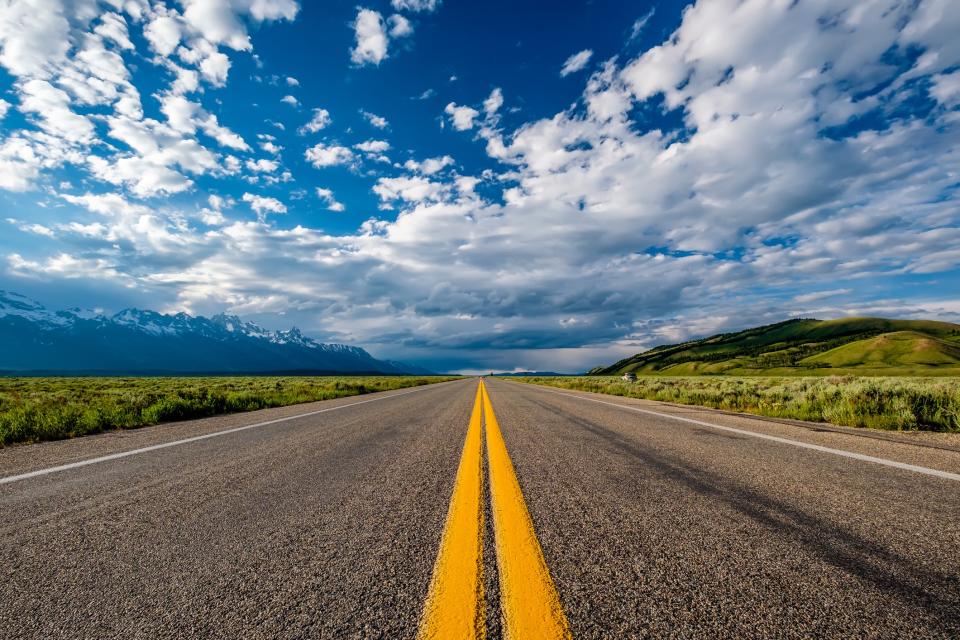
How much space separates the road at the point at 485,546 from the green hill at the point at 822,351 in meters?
78.6

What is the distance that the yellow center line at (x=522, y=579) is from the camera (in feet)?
4.41

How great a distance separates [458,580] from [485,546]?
369mm

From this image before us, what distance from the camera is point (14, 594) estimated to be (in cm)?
Answer: 169

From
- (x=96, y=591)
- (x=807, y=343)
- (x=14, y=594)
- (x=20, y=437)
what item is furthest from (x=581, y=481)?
(x=807, y=343)

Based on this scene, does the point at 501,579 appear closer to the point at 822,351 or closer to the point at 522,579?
the point at 522,579

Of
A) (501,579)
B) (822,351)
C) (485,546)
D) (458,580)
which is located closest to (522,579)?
(501,579)

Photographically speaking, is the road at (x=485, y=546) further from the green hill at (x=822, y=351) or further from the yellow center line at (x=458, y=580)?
the green hill at (x=822, y=351)

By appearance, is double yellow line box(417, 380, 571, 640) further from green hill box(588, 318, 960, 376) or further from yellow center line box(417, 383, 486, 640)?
green hill box(588, 318, 960, 376)

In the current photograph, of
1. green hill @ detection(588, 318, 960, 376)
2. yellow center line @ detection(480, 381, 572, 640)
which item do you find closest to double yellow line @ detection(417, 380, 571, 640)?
yellow center line @ detection(480, 381, 572, 640)

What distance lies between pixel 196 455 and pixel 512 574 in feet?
14.6

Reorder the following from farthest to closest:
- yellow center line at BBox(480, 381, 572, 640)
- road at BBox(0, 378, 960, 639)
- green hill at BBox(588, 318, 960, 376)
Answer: green hill at BBox(588, 318, 960, 376), road at BBox(0, 378, 960, 639), yellow center line at BBox(480, 381, 572, 640)

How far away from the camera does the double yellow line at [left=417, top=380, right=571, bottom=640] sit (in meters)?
1.34

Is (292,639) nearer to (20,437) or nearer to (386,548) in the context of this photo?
(386,548)

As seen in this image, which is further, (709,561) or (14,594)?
(709,561)
